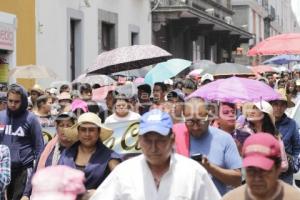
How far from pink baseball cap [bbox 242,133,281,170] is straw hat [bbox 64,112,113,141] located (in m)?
2.28

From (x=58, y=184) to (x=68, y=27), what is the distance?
17.4 metres

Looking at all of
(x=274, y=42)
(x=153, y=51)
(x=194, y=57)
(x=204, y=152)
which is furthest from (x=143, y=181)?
(x=194, y=57)

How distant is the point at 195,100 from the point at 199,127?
0.43m

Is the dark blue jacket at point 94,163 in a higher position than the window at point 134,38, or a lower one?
lower

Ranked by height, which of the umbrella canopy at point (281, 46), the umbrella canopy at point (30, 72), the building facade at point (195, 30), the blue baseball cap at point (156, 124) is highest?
the building facade at point (195, 30)

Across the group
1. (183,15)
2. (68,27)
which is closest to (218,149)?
(68,27)

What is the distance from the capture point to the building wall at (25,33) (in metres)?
18.2

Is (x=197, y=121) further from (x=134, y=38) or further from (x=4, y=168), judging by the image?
(x=134, y=38)

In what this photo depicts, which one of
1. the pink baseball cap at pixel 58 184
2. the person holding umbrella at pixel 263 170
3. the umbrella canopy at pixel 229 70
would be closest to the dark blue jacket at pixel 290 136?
the person holding umbrella at pixel 263 170

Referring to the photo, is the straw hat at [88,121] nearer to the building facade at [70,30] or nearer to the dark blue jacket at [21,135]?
the dark blue jacket at [21,135]

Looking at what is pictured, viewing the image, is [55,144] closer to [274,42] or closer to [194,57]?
[274,42]

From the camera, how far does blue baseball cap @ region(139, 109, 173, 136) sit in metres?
4.45

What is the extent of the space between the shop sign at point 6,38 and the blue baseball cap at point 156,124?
1305 centimetres

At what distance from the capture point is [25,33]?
60.7 feet
